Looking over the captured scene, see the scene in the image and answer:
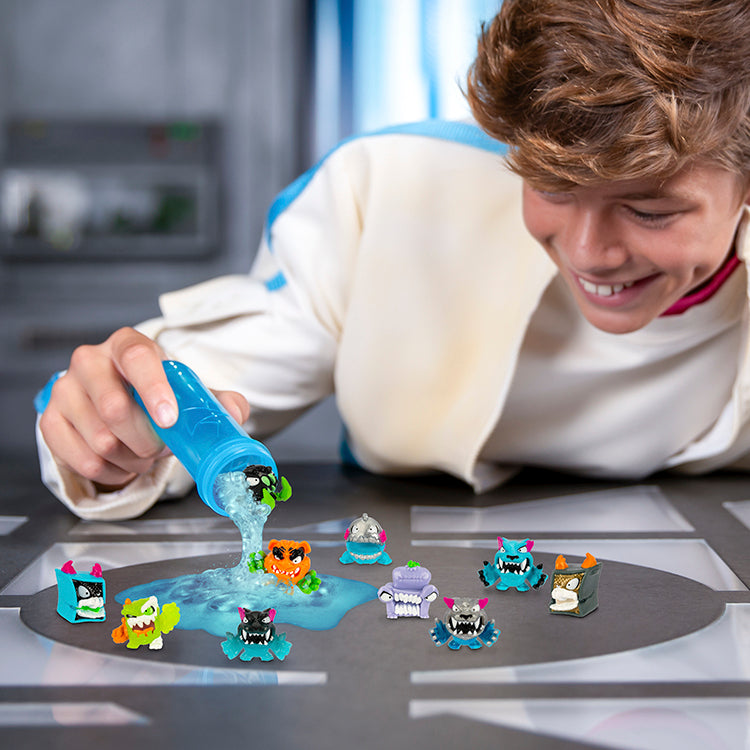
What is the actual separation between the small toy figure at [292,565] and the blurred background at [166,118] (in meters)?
1.94

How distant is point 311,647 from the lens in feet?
2.16

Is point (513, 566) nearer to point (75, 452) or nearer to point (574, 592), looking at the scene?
point (574, 592)

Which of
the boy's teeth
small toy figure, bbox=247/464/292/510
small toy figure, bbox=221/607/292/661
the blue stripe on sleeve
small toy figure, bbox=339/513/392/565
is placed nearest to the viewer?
small toy figure, bbox=221/607/292/661

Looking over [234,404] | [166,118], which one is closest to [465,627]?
[234,404]

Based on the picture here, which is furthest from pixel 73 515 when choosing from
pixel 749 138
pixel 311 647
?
pixel 749 138

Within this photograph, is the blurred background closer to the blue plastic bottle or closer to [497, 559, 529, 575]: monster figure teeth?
the blue plastic bottle

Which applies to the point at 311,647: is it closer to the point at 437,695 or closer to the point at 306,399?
the point at 437,695

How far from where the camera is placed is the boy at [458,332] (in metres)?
0.95

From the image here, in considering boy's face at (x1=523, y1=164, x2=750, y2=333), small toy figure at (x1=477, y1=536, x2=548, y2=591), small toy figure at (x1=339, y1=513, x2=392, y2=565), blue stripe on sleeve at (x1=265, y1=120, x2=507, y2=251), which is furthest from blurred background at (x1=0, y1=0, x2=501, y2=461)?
small toy figure at (x1=477, y1=536, x2=548, y2=591)

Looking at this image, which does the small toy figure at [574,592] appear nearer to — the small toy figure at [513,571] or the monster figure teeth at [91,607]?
the small toy figure at [513,571]

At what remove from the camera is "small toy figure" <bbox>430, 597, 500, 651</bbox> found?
2.13 feet

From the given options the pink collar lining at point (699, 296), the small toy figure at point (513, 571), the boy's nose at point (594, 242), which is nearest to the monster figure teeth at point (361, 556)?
the small toy figure at point (513, 571)

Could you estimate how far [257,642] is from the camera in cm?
64

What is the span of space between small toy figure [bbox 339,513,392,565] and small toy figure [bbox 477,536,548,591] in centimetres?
11
